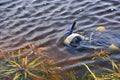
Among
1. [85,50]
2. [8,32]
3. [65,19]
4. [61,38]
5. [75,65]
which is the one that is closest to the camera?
[75,65]

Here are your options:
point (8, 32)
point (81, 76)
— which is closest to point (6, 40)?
point (8, 32)

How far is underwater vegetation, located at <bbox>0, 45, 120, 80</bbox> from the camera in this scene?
4.62m

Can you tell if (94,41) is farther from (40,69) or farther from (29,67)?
(29,67)

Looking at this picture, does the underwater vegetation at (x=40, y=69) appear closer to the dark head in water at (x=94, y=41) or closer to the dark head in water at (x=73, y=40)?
the dark head in water at (x=94, y=41)

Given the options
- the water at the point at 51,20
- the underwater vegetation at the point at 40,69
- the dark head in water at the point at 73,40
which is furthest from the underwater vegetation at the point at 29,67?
the dark head in water at the point at 73,40

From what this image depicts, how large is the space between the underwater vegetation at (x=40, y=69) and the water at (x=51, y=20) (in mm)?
320

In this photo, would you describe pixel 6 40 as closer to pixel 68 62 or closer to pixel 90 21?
pixel 68 62

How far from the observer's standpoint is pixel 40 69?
191 inches

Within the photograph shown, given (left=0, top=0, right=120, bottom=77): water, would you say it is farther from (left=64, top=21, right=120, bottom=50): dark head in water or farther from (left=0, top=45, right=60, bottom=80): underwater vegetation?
(left=0, top=45, right=60, bottom=80): underwater vegetation

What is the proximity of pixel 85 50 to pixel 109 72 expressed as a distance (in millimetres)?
1000

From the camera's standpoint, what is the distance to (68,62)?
17.1 ft

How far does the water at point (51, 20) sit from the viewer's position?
594cm

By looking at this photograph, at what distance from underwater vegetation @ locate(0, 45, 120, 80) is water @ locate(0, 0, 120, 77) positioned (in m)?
0.32

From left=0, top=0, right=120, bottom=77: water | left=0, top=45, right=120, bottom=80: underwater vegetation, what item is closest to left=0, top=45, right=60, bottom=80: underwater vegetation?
left=0, top=45, right=120, bottom=80: underwater vegetation
